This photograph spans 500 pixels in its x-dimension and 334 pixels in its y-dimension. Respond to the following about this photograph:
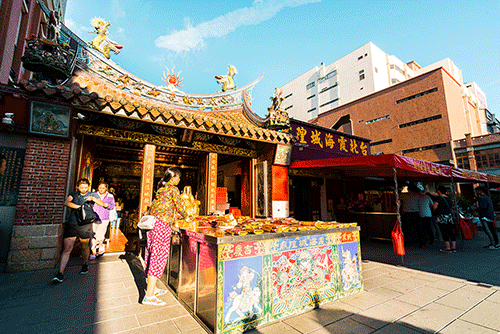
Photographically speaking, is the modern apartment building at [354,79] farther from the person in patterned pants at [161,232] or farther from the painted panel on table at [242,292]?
the painted panel on table at [242,292]

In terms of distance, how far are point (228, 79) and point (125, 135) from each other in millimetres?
4525

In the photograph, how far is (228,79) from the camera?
8.66 metres

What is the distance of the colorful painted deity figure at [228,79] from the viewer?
860 centimetres

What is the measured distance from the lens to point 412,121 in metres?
27.0

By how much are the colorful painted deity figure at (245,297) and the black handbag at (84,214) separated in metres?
3.11

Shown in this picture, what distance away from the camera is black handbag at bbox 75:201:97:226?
12.6 feet

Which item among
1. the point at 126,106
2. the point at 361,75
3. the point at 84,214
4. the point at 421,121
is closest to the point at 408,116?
the point at 421,121

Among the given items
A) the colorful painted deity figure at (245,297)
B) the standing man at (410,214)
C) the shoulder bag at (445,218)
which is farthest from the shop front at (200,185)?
the shoulder bag at (445,218)

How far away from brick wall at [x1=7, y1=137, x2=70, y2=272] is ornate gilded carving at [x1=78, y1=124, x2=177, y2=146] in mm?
752

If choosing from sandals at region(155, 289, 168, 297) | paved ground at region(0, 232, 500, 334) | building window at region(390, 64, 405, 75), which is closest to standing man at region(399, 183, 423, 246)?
paved ground at region(0, 232, 500, 334)

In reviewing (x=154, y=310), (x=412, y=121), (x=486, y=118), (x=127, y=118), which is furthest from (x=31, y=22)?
(x=486, y=118)

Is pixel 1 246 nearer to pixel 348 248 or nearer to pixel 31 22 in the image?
pixel 348 248

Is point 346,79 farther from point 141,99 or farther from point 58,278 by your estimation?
point 58,278

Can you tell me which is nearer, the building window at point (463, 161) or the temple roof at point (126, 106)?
the temple roof at point (126, 106)
